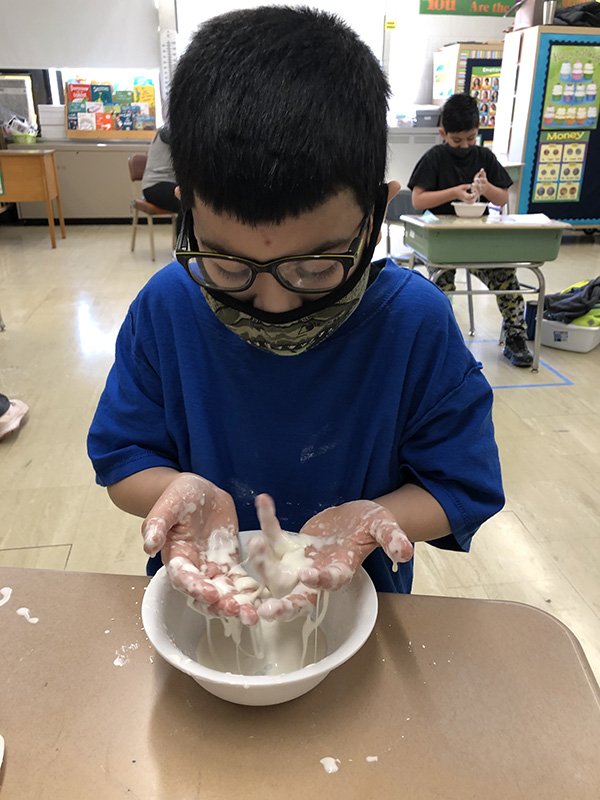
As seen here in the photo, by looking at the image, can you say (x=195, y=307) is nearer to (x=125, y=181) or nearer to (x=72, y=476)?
(x=72, y=476)

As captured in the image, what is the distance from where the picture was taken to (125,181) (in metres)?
6.69

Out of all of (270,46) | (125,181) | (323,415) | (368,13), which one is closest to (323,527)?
(323,415)

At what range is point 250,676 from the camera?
1.71 feet

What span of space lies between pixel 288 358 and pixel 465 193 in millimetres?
2540

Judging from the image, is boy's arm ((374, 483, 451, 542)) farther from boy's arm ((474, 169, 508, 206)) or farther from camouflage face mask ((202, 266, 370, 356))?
boy's arm ((474, 169, 508, 206))

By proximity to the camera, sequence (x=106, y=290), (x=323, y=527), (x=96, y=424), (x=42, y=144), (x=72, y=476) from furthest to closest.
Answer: (x=42, y=144) < (x=106, y=290) < (x=72, y=476) < (x=96, y=424) < (x=323, y=527)

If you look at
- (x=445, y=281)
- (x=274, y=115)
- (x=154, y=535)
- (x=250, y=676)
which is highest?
(x=274, y=115)

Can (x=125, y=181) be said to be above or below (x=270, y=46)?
below

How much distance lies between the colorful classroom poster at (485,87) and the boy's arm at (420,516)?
6516 millimetres

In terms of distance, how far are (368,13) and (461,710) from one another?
24.8 feet

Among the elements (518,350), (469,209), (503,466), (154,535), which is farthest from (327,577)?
(518,350)

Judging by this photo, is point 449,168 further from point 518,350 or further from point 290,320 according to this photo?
point 290,320

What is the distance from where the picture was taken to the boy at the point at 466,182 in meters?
3.00

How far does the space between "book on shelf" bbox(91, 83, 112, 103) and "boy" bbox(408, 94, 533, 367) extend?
473 cm
